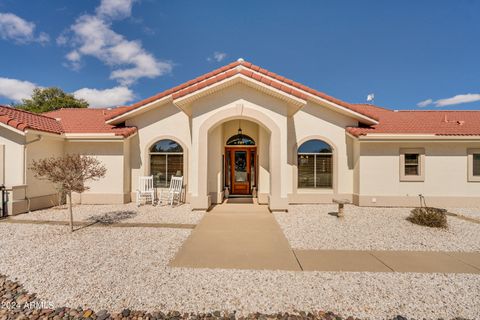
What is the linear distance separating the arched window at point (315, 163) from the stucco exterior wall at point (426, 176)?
1505 mm

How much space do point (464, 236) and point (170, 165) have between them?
11866 mm

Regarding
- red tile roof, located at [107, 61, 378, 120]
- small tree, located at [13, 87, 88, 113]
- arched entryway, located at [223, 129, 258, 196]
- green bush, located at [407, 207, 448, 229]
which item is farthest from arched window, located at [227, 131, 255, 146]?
small tree, located at [13, 87, 88, 113]

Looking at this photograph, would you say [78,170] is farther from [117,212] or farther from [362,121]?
[362,121]

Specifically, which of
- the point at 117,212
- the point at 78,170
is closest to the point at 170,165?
the point at 117,212

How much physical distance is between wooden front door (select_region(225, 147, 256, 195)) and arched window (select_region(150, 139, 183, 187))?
107 inches

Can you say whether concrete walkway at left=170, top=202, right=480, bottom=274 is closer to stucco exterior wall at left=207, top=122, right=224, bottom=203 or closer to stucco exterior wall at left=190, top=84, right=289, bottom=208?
stucco exterior wall at left=190, top=84, right=289, bottom=208

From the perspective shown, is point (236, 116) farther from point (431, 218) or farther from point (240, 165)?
point (431, 218)

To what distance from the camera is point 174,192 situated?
35.5ft

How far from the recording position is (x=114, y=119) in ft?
38.1

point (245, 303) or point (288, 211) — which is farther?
point (288, 211)

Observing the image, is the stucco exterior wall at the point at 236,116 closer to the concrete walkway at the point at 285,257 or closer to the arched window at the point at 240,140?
the concrete walkway at the point at 285,257

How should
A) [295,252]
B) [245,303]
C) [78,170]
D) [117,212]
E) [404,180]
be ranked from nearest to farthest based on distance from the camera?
Answer: [245,303] → [295,252] → [78,170] → [117,212] → [404,180]

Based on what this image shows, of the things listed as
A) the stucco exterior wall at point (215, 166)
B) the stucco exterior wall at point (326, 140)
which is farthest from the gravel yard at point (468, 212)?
the stucco exterior wall at point (215, 166)

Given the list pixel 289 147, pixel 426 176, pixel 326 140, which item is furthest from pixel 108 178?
pixel 426 176
